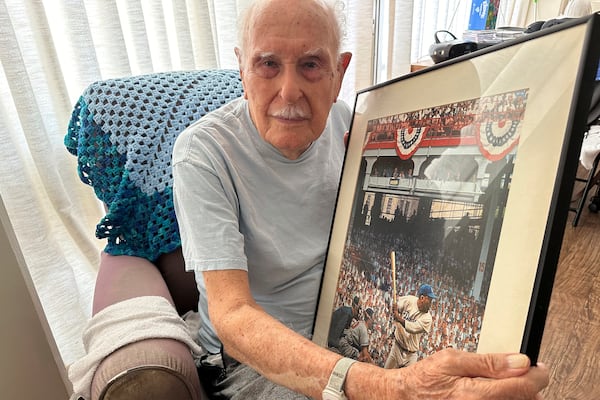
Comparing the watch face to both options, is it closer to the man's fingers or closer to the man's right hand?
the man's right hand

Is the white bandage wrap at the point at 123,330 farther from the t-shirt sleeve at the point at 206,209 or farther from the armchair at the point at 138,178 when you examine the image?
the t-shirt sleeve at the point at 206,209

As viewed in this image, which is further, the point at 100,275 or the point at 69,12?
the point at 69,12

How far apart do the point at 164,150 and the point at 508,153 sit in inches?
35.6

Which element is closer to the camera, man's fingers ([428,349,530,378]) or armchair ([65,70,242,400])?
man's fingers ([428,349,530,378])

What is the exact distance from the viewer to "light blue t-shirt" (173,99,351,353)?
76 cm

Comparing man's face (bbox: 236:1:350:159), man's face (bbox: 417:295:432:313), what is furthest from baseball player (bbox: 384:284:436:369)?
man's face (bbox: 236:1:350:159)

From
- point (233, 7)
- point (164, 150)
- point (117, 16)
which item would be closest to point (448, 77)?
point (164, 150)

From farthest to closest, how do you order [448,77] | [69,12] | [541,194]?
[69,12]
[448,77]
[541,194]

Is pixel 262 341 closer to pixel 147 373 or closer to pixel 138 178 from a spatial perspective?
pixel 147 373

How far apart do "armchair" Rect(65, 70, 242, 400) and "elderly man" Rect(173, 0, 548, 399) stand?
174 millimetres

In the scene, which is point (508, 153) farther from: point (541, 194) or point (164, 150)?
point (164, 150)

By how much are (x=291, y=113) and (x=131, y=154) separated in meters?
0.52

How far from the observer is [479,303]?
0.47 metres

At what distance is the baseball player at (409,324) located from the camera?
21.5 inches
